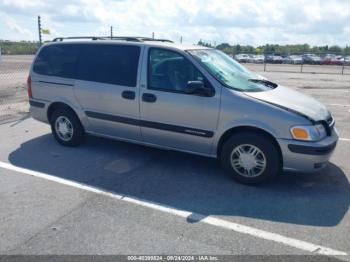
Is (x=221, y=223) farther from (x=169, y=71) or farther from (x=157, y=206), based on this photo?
(x=169, y=71)

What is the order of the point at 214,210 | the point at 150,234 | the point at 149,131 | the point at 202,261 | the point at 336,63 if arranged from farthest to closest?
the point at 336,63 < the point at 149,131 < the point at 214,210 < the point at 150,234 < the point at 202,261

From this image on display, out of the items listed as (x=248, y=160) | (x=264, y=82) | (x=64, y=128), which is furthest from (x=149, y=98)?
(x=64, y=128)

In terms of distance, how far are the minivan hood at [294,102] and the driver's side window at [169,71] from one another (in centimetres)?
83

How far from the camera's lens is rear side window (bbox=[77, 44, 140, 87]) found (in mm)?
4988

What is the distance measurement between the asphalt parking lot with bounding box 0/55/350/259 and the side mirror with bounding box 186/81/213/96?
1150mm

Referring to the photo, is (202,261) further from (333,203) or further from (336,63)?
(336,63)

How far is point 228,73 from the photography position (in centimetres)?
475

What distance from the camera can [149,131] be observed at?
4961mm

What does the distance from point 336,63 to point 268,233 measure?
4213 centimetres

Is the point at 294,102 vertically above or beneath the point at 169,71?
beneath

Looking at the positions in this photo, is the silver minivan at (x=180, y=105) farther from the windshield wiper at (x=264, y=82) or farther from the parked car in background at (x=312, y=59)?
the parked car in background at (x=312, y=59)

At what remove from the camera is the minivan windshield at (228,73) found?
4500 mm

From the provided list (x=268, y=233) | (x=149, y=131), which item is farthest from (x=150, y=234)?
(x=149, y=131)

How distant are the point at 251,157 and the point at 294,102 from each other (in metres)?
0.89
